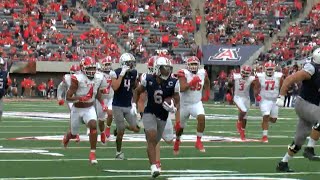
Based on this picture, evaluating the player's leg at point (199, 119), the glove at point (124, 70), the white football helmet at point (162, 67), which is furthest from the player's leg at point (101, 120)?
the white football helmet at point (162, 67)

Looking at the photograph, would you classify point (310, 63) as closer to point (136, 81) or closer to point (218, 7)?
point (136, 81)

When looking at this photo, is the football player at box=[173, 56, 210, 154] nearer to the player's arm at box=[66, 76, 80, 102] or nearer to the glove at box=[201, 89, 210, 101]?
the glove at box=[201, 89, 210, 101]

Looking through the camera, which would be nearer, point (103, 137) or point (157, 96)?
point (157, 96)

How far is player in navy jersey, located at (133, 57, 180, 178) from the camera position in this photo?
11.6 m

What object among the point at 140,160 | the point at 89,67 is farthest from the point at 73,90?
the point at 140,160

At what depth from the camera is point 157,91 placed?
461 inches

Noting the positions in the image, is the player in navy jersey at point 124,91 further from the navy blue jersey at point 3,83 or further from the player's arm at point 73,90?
the navy blue jersey at point 3,83

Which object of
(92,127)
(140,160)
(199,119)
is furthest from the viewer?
(199,119)

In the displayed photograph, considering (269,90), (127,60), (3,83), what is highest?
(127,60)

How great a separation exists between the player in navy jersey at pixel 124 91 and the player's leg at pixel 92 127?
96 cm

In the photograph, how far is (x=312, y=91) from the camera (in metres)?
12.1

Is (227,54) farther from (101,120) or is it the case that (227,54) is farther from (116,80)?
(116,80)

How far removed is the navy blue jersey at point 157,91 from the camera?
11703 mm

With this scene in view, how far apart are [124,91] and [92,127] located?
5.42ft
